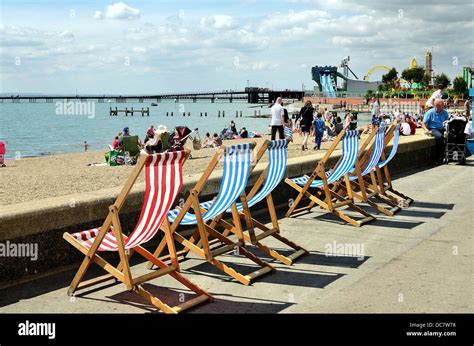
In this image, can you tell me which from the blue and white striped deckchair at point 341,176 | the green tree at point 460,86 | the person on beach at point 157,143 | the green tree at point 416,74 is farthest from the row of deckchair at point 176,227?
the green tree at point 416,74

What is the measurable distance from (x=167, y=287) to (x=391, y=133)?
5.00 meters

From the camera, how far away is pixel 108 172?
1585 centimetres

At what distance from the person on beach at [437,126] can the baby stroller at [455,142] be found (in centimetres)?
14

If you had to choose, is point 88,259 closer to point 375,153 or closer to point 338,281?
point 338,281

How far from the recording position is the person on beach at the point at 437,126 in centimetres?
1391

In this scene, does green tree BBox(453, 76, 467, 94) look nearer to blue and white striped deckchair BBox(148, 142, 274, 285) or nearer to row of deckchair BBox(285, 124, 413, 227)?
row of deckchair BBox(285, 124, 413, 227)

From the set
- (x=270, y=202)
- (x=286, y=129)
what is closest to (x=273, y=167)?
(x=270, y=202)

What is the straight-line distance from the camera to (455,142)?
45.4ft

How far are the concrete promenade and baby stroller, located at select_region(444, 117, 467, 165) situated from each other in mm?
6894

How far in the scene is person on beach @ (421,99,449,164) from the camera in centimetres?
1391

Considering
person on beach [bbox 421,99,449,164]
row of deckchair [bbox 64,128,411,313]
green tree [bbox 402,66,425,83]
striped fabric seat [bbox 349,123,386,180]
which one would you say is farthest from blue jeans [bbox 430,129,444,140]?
green tree [bbox 402,66,425,83]

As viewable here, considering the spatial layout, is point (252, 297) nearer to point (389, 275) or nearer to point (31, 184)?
point (389, 275)

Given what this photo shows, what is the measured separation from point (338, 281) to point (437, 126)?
1005 cm
